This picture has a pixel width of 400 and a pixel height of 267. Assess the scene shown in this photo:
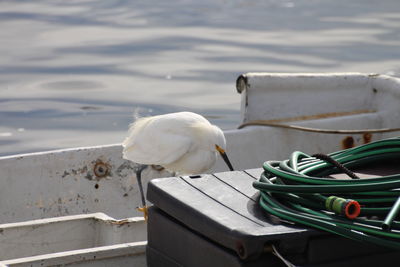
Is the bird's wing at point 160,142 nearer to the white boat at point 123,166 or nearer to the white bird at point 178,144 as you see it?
the white bird at point 178,144

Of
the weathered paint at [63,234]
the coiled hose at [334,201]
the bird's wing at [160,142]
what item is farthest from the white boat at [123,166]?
the coiled hose at [334,201]

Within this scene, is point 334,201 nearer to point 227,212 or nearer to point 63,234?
point 227,212

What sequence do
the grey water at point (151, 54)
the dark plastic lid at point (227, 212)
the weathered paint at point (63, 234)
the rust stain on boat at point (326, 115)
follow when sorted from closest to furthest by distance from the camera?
the dark plastic lid at point (227, 212) < the weathered paint at point (63, 234) < the rust stain on boat at point (326, 115) < the grey water at point (151, 54)

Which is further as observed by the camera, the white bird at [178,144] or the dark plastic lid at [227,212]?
the white bird at [178,144]

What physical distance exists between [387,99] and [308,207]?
269cm

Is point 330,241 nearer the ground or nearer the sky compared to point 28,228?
nearer the sky

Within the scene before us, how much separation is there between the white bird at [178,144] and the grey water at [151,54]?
4062mm

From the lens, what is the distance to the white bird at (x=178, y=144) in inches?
152

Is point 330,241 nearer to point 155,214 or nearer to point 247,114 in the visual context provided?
point 155,214

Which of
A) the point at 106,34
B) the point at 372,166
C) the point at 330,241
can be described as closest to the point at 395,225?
the point at 330,241

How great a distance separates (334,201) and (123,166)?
7.10 ft

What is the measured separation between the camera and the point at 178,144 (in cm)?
385

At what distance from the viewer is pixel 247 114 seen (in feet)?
16.3

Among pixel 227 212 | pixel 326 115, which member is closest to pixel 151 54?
pixel 326 115
